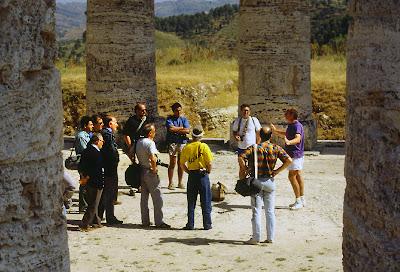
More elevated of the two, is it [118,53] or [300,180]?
[118,53]

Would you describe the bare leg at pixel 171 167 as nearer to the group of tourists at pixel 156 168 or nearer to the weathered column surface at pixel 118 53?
the group of tourists at pixel 156 168

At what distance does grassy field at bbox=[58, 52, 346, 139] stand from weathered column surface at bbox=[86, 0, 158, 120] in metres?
5.37

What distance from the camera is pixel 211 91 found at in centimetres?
2427

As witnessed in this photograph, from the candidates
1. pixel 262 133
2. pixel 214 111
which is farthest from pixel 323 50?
pixel 262 133

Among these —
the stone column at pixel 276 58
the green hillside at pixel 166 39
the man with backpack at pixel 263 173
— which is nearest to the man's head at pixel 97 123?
the man with backpack at pixel 263 173

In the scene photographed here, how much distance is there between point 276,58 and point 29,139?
43.7 feet

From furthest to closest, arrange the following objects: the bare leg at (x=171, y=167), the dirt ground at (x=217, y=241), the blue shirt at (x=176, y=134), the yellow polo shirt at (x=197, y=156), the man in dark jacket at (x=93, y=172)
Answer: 1. the blue shirt at (x=176, y=134)
2. the bare leg at (x=171, y=167)
3. the yellow polo shirt at (x=197, y=156)
4. the man in dark jacket at (x=93, y=172)
5. the dirt ground at (x=217, y=241)

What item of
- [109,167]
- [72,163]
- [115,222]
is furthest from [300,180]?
[72,163]

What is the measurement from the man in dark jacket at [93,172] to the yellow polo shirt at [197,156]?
122cm

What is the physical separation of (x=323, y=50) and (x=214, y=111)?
816cm

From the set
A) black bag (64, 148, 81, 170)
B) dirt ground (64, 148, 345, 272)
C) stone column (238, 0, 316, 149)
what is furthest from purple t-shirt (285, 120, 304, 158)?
stone column (238, 0, 316, 149)

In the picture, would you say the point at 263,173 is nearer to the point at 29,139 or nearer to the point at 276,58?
the point at 29,139

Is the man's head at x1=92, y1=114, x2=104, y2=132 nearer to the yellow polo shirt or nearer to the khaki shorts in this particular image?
the yellow polo shirt

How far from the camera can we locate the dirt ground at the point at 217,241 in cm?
858
